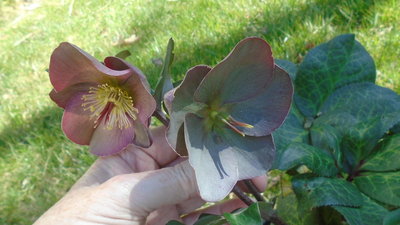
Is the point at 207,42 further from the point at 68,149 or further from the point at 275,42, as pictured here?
the point at 68,149

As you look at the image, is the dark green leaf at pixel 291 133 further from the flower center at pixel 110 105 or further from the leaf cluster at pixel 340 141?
the flower center at pixel 110 105

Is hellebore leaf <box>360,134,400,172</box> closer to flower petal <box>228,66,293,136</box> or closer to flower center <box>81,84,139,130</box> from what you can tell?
flower petal <box>228,66,293,136</box>

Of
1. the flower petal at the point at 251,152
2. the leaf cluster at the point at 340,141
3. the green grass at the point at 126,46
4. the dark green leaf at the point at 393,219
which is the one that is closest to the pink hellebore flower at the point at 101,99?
the flower petal at the point at 251,152

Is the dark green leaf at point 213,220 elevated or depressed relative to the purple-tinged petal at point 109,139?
depressed

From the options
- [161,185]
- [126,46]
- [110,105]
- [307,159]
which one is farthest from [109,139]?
[126,46]

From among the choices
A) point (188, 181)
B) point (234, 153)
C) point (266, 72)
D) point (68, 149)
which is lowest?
point (68, 149)

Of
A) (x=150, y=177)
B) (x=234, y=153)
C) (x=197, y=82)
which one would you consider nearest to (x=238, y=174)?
(x=234, y=153)
